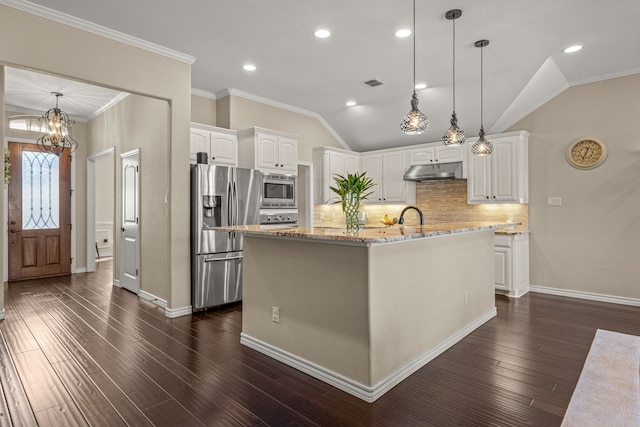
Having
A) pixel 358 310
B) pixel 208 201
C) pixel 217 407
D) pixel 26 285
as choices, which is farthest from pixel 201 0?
pixel 26 285

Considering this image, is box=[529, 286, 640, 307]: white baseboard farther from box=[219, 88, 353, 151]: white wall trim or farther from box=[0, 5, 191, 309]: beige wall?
box=[0, 5, 191, 309]: beige wall

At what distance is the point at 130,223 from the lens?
5336 mm

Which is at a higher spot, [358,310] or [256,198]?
[256,198]

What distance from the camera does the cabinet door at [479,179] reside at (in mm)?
5500

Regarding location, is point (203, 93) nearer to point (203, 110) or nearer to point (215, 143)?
point (203, 110)

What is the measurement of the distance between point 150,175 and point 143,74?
1380 mm

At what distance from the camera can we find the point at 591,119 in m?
4.86

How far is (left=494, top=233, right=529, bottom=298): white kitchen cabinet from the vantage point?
16.4 feet

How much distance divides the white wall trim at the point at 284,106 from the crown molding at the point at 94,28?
1.16 meters

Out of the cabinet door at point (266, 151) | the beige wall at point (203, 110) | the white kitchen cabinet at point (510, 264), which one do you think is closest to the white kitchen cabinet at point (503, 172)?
the white kitchen cabinet at point (510, 264)

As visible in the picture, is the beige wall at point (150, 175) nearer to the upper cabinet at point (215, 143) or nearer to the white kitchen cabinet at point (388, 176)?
the upper cabinet at point (215, 143)

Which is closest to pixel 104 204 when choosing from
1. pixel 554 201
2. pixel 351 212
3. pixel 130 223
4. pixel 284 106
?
pixel 130 223

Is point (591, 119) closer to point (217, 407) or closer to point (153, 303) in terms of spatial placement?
point (217, 407)

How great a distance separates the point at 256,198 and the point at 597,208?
14.8ft
